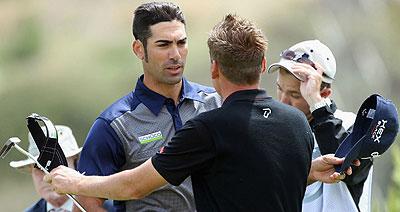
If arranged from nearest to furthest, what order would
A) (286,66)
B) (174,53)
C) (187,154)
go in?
(187,154)
(174,53)
(286,66)

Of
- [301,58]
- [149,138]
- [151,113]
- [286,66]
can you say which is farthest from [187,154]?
[301,58]

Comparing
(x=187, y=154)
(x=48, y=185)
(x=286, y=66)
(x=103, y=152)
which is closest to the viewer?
(x=187, y=154)

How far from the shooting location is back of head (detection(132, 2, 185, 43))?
220 inches

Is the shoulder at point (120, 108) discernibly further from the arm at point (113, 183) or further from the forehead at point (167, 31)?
the arm at point (113, 183)

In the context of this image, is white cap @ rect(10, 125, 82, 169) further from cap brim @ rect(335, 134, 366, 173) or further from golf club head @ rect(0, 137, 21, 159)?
cap brim @ rect(335, 134, 366, 173)

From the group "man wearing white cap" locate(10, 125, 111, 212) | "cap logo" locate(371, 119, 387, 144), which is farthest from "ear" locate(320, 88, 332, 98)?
"man wearing white cap" locate(10, 125, 111, 212)

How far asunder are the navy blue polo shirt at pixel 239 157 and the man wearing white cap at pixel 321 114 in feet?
2.59

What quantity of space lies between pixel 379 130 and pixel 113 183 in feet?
3.93

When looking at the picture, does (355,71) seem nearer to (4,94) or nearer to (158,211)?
(4,94)

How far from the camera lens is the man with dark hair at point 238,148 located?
4539mm

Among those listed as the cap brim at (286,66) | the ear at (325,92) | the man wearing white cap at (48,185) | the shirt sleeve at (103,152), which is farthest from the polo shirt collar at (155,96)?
the man wearing white cap at (48,185)

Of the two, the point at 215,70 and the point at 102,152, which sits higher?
the point at 215,70

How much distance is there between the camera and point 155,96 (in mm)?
5473

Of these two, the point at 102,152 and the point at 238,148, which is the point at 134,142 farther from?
the point at 238,148
